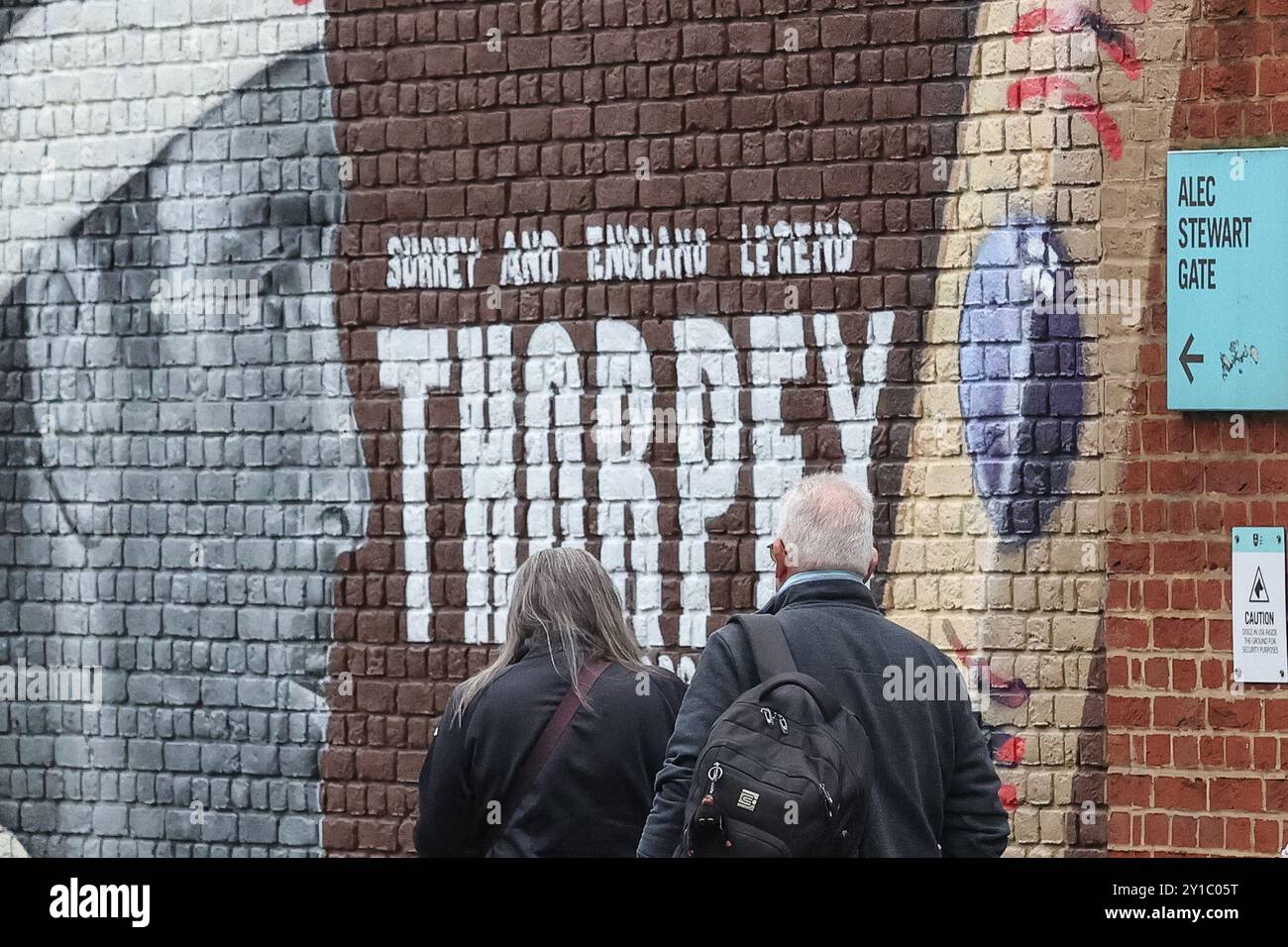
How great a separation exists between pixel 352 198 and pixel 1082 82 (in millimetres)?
3204

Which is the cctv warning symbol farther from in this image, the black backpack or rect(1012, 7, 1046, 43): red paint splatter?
the black backpack

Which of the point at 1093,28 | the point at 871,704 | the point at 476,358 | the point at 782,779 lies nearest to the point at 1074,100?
the point at 1093,28

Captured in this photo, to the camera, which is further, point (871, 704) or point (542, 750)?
point (542, 750)

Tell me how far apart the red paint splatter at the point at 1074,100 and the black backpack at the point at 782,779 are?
11.5ft

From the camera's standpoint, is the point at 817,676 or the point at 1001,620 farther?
the point at 1001,620

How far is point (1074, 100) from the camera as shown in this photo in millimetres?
6531

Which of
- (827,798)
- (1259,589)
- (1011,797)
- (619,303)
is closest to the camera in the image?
(827,798)

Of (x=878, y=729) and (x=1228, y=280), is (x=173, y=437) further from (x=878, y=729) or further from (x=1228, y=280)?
(x=878, y=729)

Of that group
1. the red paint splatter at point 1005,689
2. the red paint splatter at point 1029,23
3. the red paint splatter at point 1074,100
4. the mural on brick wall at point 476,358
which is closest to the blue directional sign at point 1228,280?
the red paint splatter at point 1074,100

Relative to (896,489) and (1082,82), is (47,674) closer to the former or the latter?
(896,489)

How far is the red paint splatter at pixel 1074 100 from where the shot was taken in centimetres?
649

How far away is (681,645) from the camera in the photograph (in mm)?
7023

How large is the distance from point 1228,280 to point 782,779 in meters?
3.53

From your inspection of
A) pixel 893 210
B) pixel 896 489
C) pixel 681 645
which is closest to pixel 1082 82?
pixel 893 210
